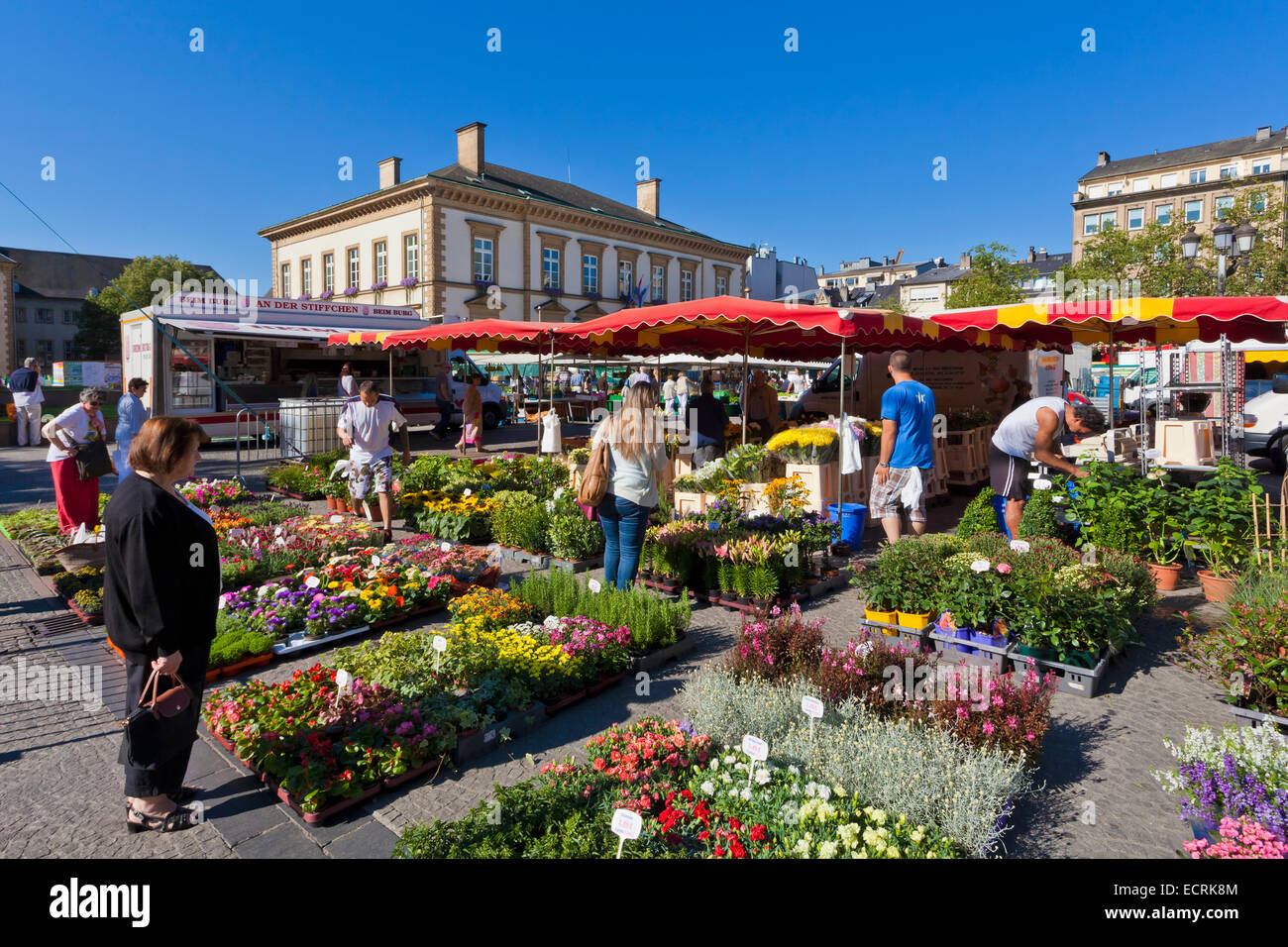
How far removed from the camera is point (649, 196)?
50031 mm

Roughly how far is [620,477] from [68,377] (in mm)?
32498

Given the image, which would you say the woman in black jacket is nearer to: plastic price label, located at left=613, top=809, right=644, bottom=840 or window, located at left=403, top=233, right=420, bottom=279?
plastic price label, located at left=613, top=809, right=644, bottom=840

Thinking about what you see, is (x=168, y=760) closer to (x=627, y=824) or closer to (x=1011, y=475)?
(x=627, y=824)

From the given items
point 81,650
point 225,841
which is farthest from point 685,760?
point 81,650

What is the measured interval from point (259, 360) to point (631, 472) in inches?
759

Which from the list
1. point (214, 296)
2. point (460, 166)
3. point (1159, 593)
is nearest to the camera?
point (1159, 593)

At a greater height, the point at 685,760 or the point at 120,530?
the point at 120,530

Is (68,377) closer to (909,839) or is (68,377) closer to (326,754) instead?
(326,754)

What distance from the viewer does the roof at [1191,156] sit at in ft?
213

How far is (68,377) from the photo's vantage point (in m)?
29.8

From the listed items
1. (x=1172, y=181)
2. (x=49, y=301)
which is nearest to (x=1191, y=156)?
(x=1172, y=181)

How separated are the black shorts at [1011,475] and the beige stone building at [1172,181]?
6664cm

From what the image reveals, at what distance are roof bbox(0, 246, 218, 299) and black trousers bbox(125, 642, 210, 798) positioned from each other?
78.1 m

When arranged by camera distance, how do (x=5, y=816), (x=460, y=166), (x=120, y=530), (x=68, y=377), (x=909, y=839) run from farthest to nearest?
(x=460, y=166), (x=68, y=377), (x=5, y=816), (x=120, y=530), (x=909, y=839)
